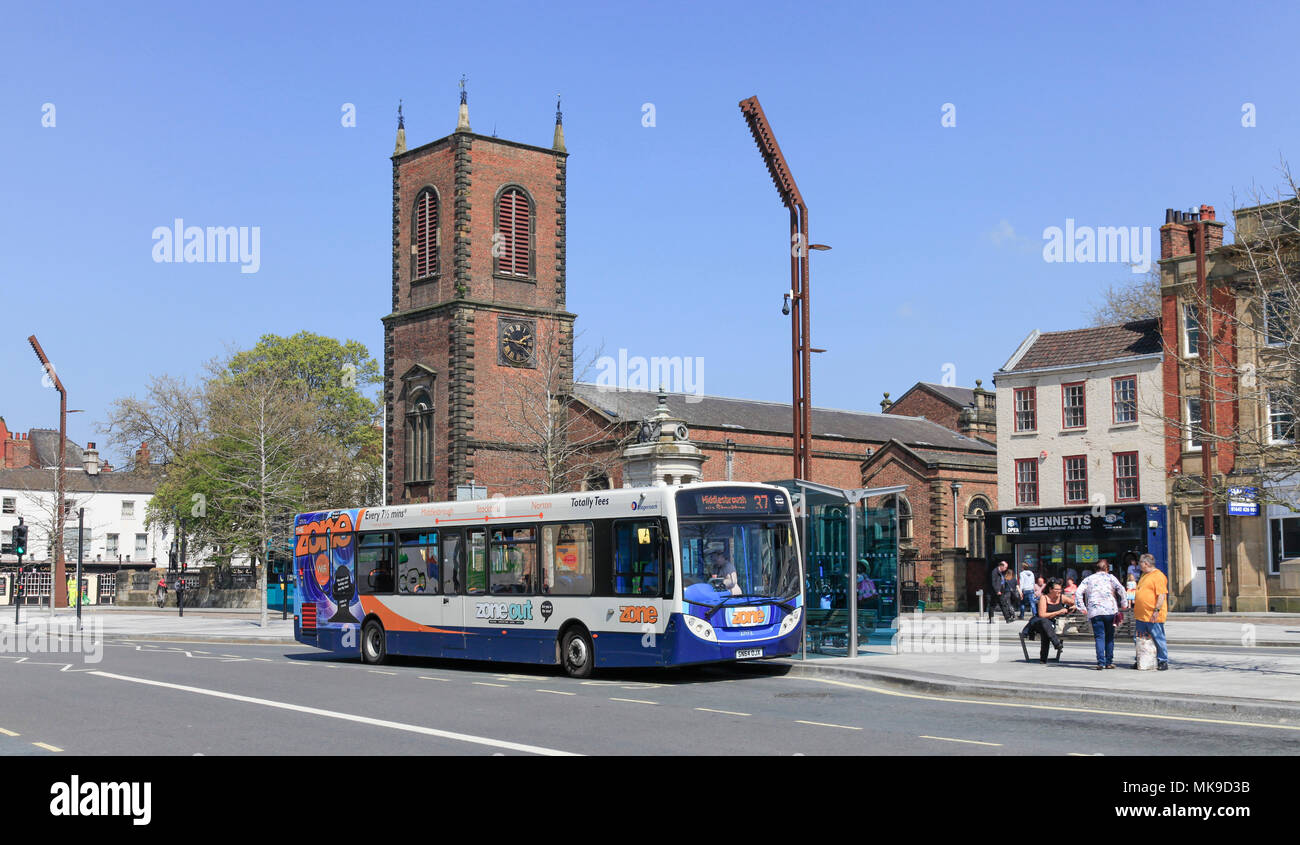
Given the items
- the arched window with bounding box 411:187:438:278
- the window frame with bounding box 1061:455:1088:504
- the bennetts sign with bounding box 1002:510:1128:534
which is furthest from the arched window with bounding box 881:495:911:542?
the arched window with bounding box 411:187:438:278

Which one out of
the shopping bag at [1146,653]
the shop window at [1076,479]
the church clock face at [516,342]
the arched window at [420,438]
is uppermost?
the church clock face at [516,342]

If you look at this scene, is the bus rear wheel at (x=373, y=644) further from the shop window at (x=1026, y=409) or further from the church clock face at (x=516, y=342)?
the church clock face at (x=516, y=342)

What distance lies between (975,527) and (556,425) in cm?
1836

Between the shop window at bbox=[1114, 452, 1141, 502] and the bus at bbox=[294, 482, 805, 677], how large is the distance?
1046 inches

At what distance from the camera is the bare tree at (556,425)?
52.6 metres

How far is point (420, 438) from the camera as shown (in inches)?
2258

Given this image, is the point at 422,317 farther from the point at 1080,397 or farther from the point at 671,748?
the point at 671,748

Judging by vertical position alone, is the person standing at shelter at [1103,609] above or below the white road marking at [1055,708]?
above

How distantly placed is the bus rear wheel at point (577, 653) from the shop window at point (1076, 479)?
29.0m

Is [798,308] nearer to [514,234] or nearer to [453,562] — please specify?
[453,562]

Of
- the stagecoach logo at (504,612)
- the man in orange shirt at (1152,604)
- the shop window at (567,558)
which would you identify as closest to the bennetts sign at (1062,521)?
the man in orange shirt at (1152,604)
